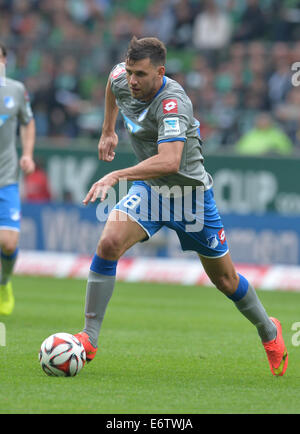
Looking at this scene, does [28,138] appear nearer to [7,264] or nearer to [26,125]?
[26,125]

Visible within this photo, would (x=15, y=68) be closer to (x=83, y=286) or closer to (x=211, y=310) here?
(x=83, y=286)

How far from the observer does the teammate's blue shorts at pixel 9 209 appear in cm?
1008

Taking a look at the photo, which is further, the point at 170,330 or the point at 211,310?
the point at 211,310

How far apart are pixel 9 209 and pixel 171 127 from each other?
156 inches

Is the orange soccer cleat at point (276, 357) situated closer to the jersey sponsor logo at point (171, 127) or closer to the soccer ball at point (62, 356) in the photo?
the soccer ball at point (62, 356)

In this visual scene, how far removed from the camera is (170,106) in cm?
666

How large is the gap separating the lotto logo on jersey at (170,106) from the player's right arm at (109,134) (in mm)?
866

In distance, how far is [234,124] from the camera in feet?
55.4

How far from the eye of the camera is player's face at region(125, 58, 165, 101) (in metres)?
6.66

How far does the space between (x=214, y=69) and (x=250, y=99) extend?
1051 millimetres

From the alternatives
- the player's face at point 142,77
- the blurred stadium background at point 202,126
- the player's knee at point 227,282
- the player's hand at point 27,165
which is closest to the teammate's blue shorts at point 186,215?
the player's knee at point 227,282

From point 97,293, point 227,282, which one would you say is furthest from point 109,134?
point 227,282
